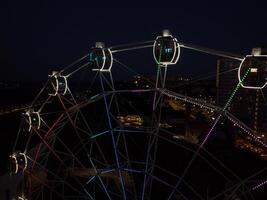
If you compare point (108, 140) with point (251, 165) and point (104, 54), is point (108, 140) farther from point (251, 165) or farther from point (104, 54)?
point (104, 54)

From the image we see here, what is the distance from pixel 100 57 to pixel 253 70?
4116 millimetres

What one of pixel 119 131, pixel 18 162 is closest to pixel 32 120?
pixel 18 162

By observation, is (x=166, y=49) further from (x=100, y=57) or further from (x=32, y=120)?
(x=32, y=120)

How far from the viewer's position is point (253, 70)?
23.5 ft

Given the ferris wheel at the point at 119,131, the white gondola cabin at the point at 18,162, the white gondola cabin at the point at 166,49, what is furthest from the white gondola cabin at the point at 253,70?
the white gondola cabin at the point at 18,162

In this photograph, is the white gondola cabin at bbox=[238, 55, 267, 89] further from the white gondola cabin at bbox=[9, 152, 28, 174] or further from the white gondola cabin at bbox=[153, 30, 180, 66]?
the white gondola cabin at bbox=[9, 152, 28, 174]

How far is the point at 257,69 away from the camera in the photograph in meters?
7.13

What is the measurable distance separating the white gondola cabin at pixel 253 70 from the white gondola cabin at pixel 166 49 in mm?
1484

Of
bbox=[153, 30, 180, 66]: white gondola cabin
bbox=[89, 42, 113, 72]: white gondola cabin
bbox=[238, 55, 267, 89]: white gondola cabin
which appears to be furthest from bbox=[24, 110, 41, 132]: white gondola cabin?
bbox=[238, 55, 267, 89]: white gondola cabin

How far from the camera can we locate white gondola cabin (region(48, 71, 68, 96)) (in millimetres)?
11430

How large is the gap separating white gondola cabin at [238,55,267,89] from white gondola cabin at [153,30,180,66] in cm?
148

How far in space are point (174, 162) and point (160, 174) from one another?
2.90 m

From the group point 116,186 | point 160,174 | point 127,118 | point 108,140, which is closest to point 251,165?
point 160,174

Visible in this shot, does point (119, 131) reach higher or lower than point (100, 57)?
lower
